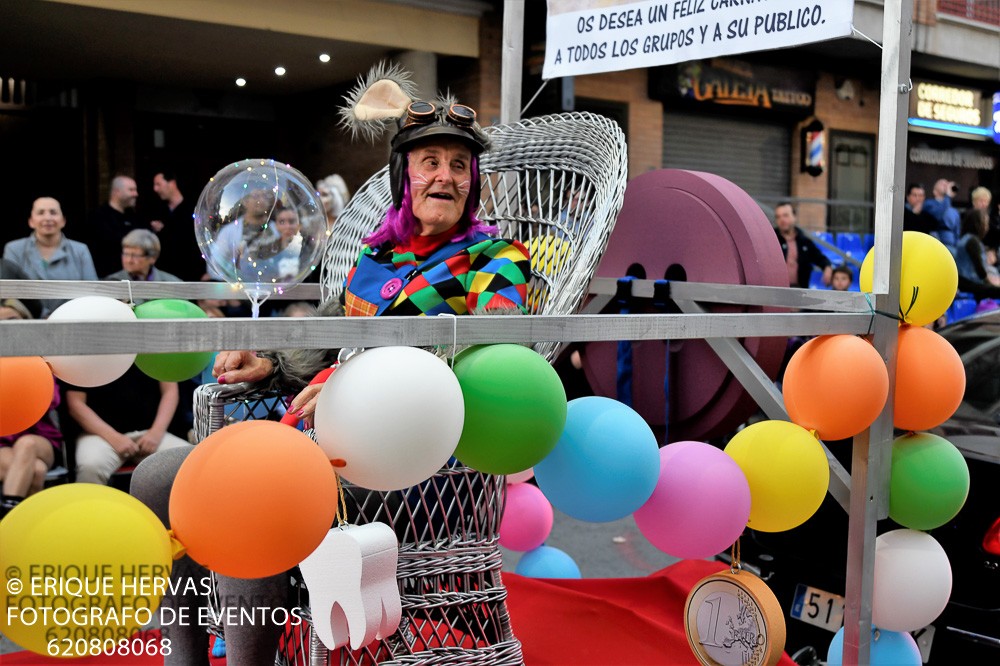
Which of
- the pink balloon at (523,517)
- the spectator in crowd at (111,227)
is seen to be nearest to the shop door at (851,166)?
the spectator in crowd at (111,227)

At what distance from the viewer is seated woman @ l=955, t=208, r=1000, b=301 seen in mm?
8477

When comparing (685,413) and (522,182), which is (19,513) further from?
(522,182)

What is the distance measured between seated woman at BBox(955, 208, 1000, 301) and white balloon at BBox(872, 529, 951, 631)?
6.87 meters

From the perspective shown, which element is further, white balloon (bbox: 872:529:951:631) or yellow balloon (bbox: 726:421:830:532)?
white balloon (bbox: 872:529:951:631)

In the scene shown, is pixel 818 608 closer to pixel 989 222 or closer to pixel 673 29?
pixel 673 29

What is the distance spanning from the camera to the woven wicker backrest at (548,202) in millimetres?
2305

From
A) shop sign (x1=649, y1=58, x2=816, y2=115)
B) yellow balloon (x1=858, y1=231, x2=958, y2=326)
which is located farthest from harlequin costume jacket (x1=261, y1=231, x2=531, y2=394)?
shop sign (x1=649, y1=58, x2=816, y2=115)

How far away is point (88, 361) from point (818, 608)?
2.06 m

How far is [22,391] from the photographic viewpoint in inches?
75.5

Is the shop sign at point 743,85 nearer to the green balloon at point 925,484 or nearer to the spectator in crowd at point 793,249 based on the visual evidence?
the spectator in crowd at point 793,249

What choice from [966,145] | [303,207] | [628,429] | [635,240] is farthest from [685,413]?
[966,145]

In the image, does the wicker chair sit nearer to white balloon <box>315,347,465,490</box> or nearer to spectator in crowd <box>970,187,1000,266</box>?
white balloon <box>315,347,465,490</box>

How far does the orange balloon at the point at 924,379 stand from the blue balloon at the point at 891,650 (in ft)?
1.67

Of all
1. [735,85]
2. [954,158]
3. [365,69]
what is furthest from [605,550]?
[954,158]
